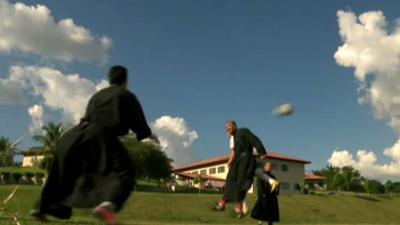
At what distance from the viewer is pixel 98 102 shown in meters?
8.16

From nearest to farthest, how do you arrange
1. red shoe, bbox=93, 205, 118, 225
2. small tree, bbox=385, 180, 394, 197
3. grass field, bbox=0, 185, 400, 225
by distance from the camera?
1. red shoe, bbox=93, 205, 118, 225
2. grass field, bbox=0, 185, 400, 225
3. small tree, bbox=385, 180, 394, 197

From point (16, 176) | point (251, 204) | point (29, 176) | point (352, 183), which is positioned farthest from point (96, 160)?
point (352, 183)

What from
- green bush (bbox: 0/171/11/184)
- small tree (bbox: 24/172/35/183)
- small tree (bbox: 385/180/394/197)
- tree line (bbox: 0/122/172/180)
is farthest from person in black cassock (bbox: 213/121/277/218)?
Answer: small tree (bbox: 385/180/394/197)

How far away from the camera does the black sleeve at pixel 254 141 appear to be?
47.4 feet

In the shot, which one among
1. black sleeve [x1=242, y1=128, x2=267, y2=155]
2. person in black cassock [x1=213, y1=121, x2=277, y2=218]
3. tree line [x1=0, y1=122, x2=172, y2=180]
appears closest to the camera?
black sleeve [x1=242, y1=128, x2=267, y2=155]

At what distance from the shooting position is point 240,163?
14.9m

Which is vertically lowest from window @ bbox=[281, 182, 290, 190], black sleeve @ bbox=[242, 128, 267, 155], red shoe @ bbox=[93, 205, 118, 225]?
red shoe @ bbox=[93, 205, 118, 225]

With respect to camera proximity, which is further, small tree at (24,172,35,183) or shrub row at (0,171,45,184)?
small tree at (24,172,35,183)

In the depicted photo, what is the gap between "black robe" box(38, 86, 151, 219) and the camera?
7570mm

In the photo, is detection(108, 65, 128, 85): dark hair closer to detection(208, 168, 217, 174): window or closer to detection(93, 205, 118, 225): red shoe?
detection(93, 205, 118, 225): red shoe

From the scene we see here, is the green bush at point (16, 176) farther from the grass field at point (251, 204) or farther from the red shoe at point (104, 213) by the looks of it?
the red shoe at point (104, 213)

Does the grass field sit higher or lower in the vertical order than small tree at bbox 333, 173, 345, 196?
lower

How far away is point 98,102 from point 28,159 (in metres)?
149

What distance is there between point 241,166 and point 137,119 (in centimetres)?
704
